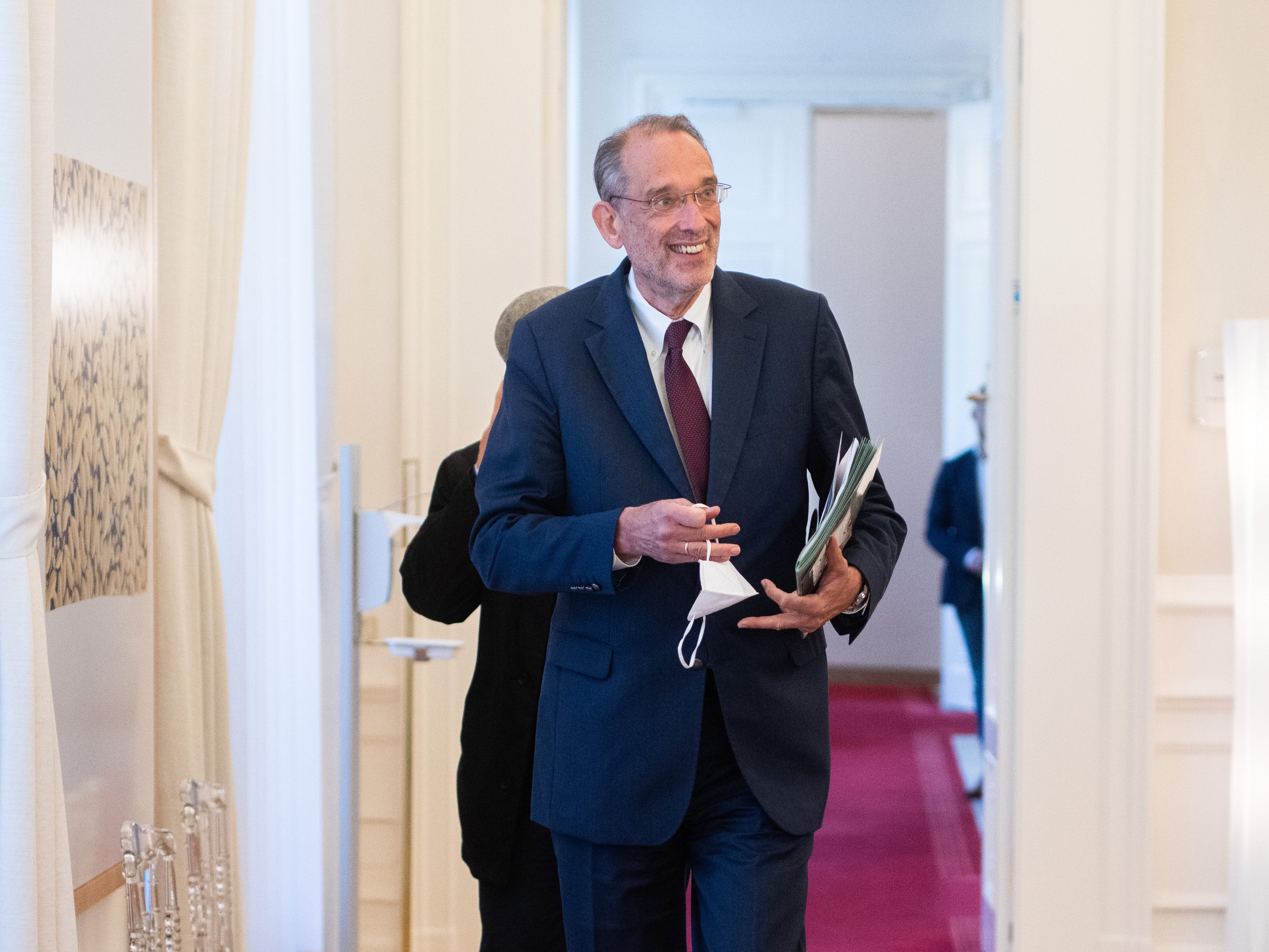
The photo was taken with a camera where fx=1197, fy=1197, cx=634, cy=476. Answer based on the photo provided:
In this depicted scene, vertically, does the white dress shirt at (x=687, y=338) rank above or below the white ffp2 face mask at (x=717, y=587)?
above

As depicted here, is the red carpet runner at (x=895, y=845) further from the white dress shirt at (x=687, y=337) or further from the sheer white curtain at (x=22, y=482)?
the sheer white curtain at (x=22, y=482)

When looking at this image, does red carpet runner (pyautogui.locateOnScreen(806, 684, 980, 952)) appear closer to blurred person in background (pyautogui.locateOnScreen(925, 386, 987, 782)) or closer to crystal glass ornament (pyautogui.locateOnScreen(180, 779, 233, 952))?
blurred person in background (pyautogui.locateOnScreen(925, 386, 987, 782))

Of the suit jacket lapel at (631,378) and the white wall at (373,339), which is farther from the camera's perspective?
the white wall at (373,339)

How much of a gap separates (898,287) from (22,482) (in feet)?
20.5

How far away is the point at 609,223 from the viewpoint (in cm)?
173

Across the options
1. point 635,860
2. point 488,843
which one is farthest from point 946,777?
point 635,860

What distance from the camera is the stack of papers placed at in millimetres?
1399

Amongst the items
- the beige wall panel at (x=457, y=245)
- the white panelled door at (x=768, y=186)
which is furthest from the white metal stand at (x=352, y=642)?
the white panelled door at (x=768, y=186)

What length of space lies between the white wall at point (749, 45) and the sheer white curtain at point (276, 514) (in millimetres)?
3113

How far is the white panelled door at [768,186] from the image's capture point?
6531 mm

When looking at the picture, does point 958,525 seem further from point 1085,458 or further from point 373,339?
point 373,339

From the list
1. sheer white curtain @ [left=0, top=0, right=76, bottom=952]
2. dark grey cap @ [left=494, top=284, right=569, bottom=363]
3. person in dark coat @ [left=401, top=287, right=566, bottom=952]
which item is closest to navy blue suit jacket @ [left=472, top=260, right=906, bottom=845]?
person in dark coat @ [left=401, top=287, right=566, bottom=952]

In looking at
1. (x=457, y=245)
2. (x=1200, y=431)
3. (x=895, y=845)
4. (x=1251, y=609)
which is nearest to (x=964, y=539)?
(x=895, y=845)

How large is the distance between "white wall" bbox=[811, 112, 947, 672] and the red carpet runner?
908 millimetres
